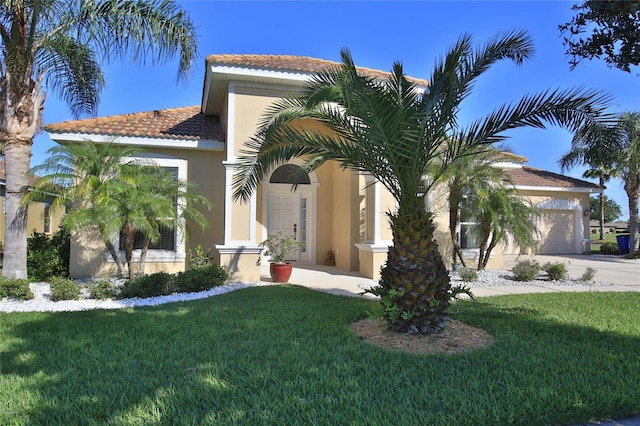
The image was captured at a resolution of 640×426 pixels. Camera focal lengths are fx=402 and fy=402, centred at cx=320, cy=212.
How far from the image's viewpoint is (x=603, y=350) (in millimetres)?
5004

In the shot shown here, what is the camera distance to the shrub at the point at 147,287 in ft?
27.9

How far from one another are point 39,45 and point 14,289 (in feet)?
17.2

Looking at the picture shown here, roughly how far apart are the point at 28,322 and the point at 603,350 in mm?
8127

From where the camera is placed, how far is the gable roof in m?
21.4

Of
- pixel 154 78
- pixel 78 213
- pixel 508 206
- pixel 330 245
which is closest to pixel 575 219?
pixel 508 206

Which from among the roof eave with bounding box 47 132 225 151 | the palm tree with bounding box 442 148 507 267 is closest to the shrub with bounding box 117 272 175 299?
the roof eave with bounding box 47 132 225 151

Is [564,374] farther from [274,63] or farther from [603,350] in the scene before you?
[274,63]

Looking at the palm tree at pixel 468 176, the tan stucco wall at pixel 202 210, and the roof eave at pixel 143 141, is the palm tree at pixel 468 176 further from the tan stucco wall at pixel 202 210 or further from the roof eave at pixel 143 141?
the roof eave at pixel 143 141

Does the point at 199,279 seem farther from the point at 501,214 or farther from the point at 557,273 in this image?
the point at 557,273

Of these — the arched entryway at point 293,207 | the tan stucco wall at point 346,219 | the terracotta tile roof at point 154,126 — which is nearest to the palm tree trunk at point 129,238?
the terracotta tile roof at point 154,126

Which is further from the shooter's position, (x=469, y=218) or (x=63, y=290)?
(x=469, y=218)

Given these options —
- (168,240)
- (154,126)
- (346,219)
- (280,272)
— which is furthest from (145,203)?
(346,219)

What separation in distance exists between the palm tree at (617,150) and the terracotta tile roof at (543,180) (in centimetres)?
131

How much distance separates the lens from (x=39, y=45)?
8.78 m
